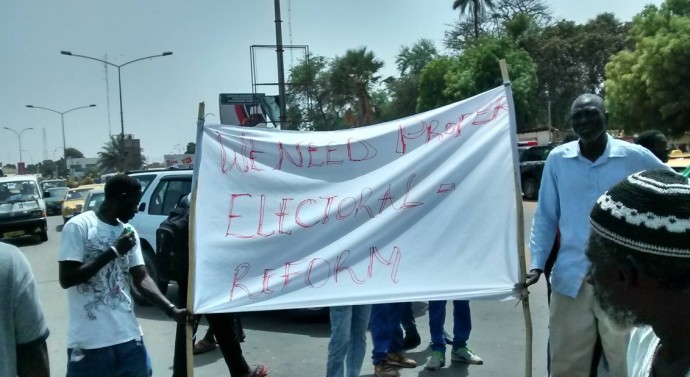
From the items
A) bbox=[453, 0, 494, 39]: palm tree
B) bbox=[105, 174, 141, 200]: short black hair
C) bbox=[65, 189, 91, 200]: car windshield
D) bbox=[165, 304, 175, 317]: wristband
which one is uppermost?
bbox=[453, 0, 494, 39]: palm tree

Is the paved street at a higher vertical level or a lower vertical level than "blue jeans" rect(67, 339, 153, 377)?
lower

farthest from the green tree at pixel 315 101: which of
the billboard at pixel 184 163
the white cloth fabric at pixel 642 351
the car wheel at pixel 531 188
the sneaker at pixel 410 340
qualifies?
the white cloth fabric at pixel 642 351

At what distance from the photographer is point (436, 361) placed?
19.0ft

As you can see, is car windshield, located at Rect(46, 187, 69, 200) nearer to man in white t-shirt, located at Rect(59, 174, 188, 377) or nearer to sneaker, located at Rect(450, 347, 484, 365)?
sneaker, located at Rect(450, 347, 484, 365)

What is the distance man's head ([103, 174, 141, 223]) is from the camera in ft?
12.6

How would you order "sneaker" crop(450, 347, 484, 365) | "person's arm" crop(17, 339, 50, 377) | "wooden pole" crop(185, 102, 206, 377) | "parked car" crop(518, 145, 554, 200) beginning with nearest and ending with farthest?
"person's arm" crop(17, 339, 50, 377), "wooden pole" crop(185, 102, 206, 377), "sneaker" crop(450, 347, 484, 365), "parked car" crop(518, 145, 554, 200)

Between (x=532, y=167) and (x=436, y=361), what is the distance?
17.5 m

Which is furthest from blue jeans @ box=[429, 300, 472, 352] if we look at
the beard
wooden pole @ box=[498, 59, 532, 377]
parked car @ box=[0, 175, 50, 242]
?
parked car @ box=[0, 175, 50, 242]

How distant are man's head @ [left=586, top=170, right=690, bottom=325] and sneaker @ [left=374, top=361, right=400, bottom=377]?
13.7 ft

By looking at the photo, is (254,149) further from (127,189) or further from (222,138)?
(127,189)

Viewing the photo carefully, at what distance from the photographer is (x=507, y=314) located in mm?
7637

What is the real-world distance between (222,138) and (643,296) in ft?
9.56

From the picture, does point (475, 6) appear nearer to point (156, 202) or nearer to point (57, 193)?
point (57, 193)

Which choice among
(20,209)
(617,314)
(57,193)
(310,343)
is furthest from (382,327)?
(57,193)
